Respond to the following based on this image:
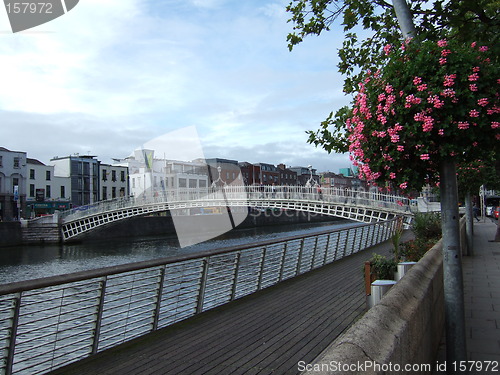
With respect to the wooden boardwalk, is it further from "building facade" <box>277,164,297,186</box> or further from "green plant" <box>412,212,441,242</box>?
"building facade" <box>277,164,297,186</box>

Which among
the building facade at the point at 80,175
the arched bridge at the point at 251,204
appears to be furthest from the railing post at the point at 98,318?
the building facade at the point at 80,175

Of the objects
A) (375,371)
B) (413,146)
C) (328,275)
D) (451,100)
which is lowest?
(328,275)

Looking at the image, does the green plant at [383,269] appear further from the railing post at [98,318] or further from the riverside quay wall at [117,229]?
the riverside quay wall at [117,229]

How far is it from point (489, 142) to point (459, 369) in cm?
160

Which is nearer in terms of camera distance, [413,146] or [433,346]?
[413,146]

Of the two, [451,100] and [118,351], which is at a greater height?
[451,100]

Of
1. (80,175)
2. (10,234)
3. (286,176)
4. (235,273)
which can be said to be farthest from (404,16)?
(286,176)

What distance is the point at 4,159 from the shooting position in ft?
170

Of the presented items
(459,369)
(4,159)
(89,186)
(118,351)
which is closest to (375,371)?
(459,369)

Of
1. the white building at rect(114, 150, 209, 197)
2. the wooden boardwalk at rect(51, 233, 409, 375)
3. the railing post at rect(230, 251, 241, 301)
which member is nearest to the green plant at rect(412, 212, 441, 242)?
the wooden boardwalk at rect(51, 233, 409, 375)

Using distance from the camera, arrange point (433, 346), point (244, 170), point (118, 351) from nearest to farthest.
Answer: point (433, 346)
point (118, 351)
point (244, 170)

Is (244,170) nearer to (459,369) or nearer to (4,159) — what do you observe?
(4,159)

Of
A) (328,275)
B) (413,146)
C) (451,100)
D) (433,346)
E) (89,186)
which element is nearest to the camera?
(451,100)

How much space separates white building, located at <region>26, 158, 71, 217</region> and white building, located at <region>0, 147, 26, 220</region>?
7.36 ft
